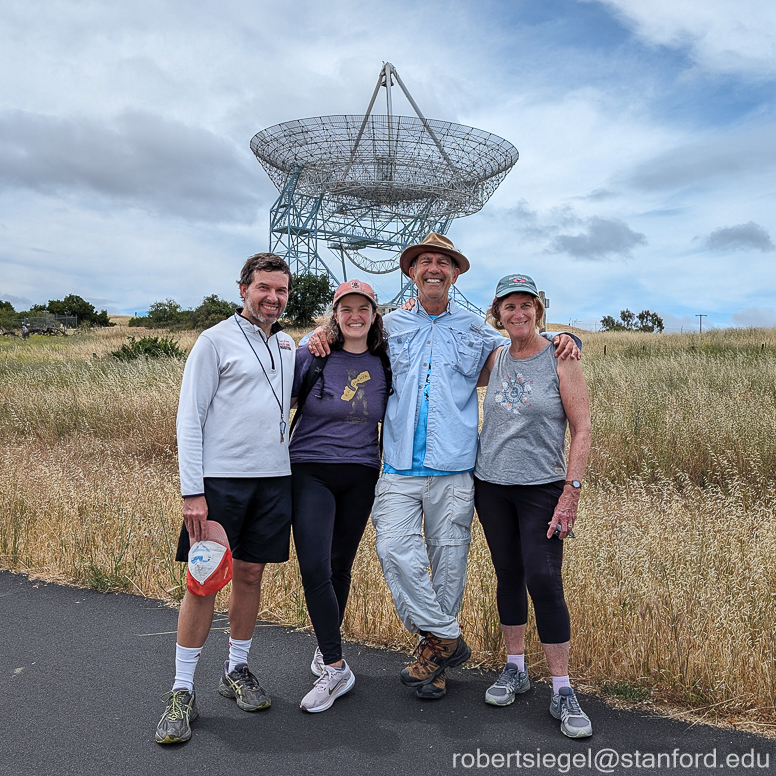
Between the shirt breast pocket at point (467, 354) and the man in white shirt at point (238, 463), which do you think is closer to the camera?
the man in white shirt at point (238, 463)

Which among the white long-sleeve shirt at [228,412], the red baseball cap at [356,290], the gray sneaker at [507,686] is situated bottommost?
the gray sneaker at [507,686]

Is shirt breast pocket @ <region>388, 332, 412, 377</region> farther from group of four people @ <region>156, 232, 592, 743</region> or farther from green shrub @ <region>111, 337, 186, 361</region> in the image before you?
green shrub @ <region>111, 337, 186, 361</region>

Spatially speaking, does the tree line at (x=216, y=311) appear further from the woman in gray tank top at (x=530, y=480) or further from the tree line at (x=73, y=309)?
the woman in gray tank top at (x=530, y=480)

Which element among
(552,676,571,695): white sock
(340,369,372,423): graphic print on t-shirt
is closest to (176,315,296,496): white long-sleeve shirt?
(340,369,372,423): graphic print on t-shirt

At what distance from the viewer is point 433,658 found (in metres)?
3.45

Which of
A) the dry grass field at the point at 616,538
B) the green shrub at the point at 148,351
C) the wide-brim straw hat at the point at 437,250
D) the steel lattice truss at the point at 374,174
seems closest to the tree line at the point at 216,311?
the steel lattice truss at the point at 374,174

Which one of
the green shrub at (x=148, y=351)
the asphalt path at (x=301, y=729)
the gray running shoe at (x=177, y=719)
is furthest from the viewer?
the green shrub at (x=148, y=351)

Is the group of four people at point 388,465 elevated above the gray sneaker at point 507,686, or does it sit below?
above

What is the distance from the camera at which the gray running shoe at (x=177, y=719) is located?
2.97m

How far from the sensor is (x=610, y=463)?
7828 millimetres

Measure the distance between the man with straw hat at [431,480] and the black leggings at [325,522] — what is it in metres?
0.13

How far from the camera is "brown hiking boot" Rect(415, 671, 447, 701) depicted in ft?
11.0

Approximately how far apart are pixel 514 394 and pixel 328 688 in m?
1.72

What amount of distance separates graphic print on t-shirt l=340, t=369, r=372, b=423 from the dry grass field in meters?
1.42
